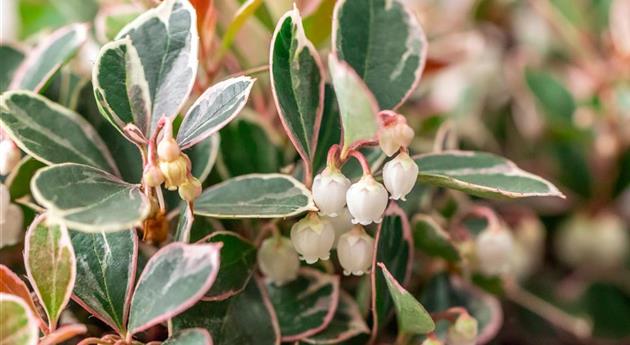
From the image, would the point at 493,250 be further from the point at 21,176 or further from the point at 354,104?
the point at 21,176

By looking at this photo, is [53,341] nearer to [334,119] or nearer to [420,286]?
[334,119]

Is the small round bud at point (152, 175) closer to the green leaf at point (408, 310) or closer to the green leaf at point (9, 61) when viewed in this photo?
the green leaf at point (408, 310)

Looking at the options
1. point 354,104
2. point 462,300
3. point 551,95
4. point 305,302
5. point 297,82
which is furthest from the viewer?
point 551,95

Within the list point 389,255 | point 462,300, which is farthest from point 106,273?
point 462,300

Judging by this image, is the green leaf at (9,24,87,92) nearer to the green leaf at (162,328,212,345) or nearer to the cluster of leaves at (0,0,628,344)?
the cluster of leaves at (0,0,628,344)

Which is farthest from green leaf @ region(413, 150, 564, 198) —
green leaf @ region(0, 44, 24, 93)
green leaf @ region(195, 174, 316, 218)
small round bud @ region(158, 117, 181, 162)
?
green leaf @ region(0, 44, 24, 93)

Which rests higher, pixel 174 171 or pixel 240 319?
pixel 174 171
